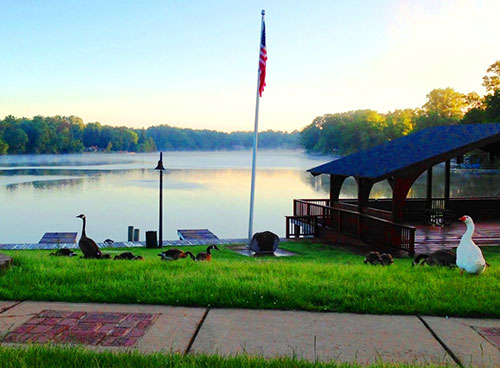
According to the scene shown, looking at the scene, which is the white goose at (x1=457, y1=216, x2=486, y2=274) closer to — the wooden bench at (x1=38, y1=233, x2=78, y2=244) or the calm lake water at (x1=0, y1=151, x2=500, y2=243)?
the wooden bench at (x1=38, y1=233, x2=78, y2=244)

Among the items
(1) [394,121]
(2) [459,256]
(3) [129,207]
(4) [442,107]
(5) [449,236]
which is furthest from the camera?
(1) [394,121]

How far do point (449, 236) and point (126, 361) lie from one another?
1436 cm

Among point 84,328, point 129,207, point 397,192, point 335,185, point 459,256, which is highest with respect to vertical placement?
point 397,192

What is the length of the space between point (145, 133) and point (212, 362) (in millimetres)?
197610

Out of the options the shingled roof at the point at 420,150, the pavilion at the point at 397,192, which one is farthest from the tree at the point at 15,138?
the shingled roof at the point at 420,150

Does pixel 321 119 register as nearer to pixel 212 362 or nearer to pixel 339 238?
pixel 339 238

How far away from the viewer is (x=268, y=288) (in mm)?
5543

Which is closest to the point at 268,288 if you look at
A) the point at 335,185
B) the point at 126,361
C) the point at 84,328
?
the point at 84,328

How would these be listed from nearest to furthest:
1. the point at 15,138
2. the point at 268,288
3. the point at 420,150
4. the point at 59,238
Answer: the point at 268,288, the point at 420,150, the point at 59,238, the point at 15,138

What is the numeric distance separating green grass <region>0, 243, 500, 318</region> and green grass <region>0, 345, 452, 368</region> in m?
1.54

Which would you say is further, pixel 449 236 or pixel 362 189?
pixel 362 189

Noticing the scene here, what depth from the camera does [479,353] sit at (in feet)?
12.8

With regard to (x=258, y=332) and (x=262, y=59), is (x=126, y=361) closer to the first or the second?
(x=258, y=332)

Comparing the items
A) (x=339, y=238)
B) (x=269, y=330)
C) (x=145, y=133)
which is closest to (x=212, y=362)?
(x=269, y=330)
